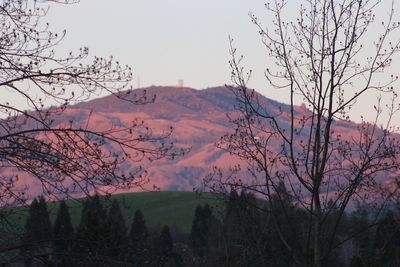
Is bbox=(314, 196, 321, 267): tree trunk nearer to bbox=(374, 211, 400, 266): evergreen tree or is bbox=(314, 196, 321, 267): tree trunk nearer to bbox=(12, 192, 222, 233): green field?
bbox=(374, 211, 400, 266): evergreen tree

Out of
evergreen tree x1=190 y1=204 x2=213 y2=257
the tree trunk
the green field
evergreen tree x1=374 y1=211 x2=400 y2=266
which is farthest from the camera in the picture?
the green field

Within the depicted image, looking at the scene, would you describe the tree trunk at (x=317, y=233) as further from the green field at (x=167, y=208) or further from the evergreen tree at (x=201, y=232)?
the green field at (x=167, y=208)

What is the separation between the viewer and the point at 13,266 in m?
12.5

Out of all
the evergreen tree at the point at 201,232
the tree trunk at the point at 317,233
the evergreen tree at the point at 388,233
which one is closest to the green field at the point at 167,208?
the evergreen tree at the point at 201,232

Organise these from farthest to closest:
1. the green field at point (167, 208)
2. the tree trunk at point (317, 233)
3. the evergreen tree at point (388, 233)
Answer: the green field at point (167, 208)
the evergreen tree at point (388, 233)
the tree trunk at point (317, 233)

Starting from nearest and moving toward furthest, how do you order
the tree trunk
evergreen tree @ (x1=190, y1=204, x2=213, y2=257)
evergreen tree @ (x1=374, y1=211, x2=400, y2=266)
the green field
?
the tree trunk < evergreen tree @ (x1=374, y1=211, x2=400, y2=266) < evergreen tree @ (x1=190, y1=204, x2=213, y2=257) < the green field

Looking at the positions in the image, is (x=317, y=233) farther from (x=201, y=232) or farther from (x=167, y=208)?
(x=167, y=208)

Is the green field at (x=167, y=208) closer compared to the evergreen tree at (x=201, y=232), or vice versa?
the evergreen tree at (x=201, y=232)

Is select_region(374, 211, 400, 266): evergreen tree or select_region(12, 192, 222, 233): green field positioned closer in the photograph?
select_region(374, 211, 400, 266): evergreen tree

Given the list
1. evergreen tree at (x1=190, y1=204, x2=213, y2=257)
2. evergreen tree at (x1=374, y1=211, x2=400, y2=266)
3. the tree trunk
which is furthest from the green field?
the tree trunk

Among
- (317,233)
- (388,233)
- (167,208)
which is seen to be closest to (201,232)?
(167,208)

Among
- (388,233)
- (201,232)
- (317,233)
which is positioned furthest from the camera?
(201,232)

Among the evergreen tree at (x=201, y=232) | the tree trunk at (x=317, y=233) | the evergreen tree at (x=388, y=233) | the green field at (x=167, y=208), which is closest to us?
the tree trunk at (x=317, y=233)

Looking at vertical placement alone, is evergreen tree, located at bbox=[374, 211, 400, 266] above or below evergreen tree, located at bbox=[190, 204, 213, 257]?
above
